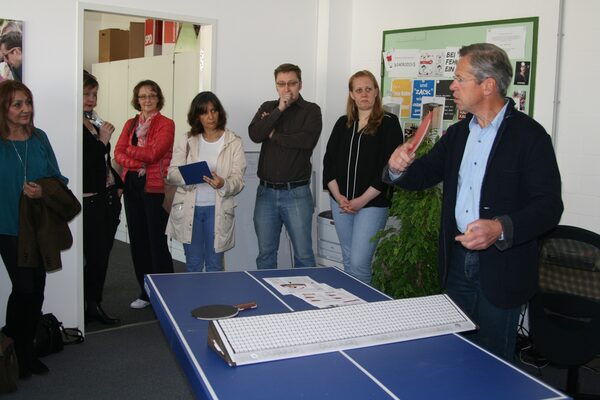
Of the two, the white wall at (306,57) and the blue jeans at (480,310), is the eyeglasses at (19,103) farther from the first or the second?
the blue jeans at (480,310)

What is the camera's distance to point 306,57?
16.2 ft

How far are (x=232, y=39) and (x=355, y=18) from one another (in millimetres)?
1110

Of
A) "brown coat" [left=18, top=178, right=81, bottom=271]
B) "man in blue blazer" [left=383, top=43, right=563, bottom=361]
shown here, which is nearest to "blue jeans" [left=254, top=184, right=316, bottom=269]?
"brown coat" [left=18, top=178, right=81, bottom=271]

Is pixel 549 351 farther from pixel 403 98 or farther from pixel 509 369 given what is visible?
pixel 403 98

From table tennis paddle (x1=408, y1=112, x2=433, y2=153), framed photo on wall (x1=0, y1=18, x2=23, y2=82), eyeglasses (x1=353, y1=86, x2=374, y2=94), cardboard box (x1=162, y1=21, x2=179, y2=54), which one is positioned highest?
cardboard box (x1=162, y1=21, x2=179, y2=54)

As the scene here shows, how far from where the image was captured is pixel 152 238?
13.9 ft

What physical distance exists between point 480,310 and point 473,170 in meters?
0.49

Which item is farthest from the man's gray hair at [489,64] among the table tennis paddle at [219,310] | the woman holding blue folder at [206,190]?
the woman holding blue folder at [206,190]

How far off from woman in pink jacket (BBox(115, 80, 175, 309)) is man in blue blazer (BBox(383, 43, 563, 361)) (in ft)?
7.56

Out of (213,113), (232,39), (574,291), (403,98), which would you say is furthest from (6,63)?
(574,291)

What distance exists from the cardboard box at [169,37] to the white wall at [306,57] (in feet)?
4.02

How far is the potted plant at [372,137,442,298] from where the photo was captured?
346 centimetres

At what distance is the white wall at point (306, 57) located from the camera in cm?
355

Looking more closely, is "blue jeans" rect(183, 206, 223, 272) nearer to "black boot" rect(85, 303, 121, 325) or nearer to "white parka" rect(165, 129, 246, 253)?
"white parka" rect(165, 129, 246, 253)
